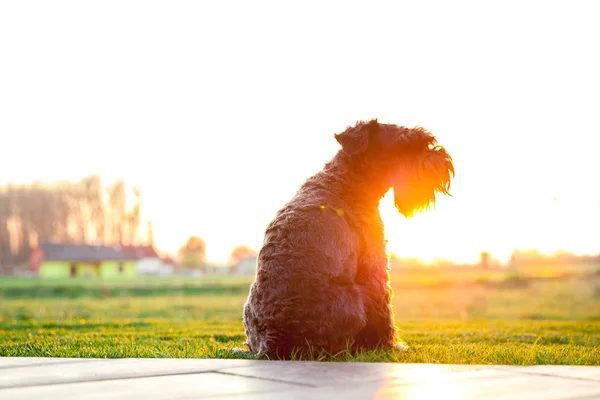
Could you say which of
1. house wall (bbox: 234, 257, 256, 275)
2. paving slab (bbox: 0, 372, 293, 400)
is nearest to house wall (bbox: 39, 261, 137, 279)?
house wall (bbox: 234, 257, 256, 275)

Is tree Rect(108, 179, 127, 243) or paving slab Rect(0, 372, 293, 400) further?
tree Rect(108, 179, 127, 243)

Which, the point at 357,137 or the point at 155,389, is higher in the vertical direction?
the point at 357,137

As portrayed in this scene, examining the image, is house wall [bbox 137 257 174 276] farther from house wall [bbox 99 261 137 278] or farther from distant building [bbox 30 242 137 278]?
house wall [bbox 99 261 137 278]

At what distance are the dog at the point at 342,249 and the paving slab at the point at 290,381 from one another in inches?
33.3

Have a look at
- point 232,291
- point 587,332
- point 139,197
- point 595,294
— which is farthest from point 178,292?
point 139,197

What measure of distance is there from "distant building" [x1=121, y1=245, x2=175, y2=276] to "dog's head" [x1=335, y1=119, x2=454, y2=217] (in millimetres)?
96945

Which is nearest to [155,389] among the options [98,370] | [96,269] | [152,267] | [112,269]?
[98,370]

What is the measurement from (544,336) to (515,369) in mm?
6343

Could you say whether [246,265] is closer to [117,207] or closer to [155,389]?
Answer: [117,207]

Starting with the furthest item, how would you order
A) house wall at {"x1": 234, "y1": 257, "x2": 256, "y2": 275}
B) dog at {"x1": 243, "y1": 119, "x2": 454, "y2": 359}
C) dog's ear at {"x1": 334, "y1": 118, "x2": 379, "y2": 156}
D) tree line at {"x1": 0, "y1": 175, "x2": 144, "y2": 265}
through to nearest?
house wall at {"x1": 234, "y1": 257, "x2": 256, "y2": 275} → tree line at {"x1": 0, "y1": 175, "x2": 144, "y2": 265} → dog's ear at {"x1": 334, "y1": 118, "x2": 379, "y2": 156} → dog at {"x1": 243, "y1": 119, "x2": 454, "y2": 359}

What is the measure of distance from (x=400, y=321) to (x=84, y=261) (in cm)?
8878

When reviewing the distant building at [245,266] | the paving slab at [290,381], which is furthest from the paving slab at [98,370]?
the distant building at [245,266]

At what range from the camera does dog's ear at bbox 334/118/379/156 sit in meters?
5.77

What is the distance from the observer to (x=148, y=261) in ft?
349
